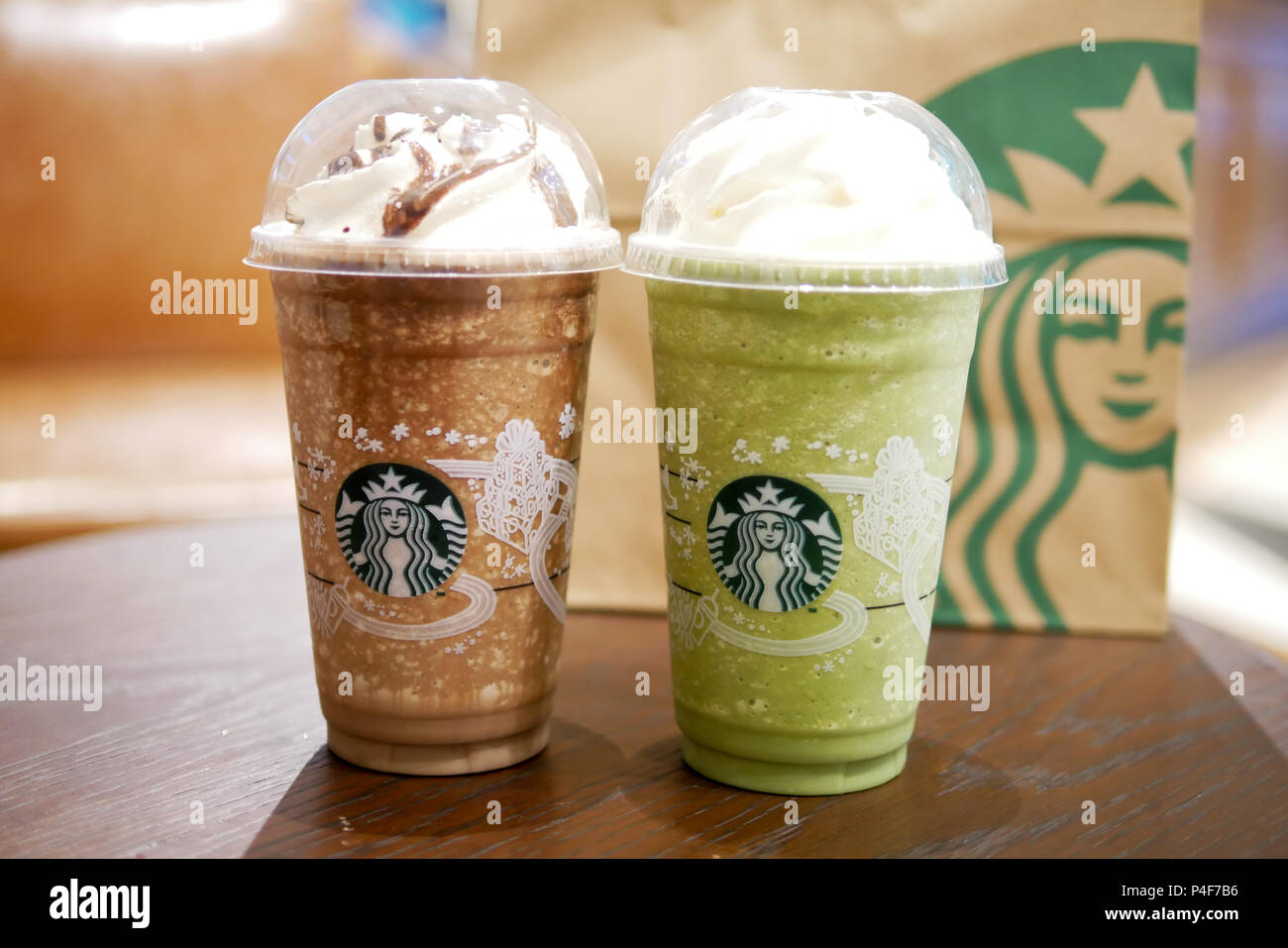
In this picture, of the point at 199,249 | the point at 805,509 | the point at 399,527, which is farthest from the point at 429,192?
the point at 199,249

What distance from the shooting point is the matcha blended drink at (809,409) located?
0.89 metres

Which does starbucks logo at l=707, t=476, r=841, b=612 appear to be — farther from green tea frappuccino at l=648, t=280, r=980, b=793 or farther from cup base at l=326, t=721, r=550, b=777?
cup base at l=326, t=721, r=550, b=777

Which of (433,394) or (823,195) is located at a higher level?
(823,195)

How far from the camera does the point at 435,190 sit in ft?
2.97

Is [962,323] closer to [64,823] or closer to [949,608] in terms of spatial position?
[949,608]

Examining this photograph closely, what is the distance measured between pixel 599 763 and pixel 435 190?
1.56 feet

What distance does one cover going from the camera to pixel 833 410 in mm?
893

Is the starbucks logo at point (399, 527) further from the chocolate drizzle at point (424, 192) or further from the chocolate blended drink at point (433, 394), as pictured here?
the chocolate drizzle at point (424, 192)

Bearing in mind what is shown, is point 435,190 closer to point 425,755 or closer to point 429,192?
point 429,192

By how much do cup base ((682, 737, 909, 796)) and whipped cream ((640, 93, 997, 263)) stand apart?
0.39 m

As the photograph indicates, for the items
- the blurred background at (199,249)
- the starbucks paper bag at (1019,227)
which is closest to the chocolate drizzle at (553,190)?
the starbucks paper bag at (1019,227)

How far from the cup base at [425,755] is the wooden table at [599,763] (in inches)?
0.5
